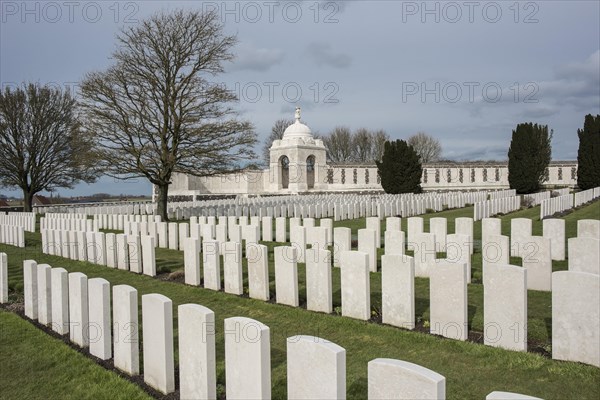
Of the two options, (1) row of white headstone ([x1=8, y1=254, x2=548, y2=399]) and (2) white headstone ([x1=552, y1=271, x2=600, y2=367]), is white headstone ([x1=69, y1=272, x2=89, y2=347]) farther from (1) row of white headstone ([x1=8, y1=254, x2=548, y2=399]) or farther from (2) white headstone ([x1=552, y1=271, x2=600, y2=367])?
(2) white headstone ([x1=552, y1=271, x2=600, y2=367])

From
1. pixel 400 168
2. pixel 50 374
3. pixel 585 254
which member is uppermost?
pixel 400 168

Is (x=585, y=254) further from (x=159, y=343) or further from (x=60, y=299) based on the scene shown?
(x=60, y=299)

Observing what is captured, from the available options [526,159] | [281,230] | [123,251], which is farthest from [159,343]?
[526,159]

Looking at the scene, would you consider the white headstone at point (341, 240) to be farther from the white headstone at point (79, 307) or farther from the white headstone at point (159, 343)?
the white headstone at point (159, 343)

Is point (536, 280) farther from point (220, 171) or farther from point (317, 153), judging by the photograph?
point (317, 153)

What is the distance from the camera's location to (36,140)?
2920 cm

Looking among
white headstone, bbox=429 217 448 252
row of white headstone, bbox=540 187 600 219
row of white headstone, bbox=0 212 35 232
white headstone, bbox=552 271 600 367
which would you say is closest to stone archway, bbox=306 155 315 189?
row of white headstone, bbox=540 187 600 219

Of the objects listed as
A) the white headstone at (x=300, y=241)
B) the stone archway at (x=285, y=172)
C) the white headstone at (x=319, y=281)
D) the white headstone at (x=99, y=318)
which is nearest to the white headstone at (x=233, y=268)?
the white headstone at (x=319, y=281)

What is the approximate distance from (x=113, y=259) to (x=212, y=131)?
1095cm

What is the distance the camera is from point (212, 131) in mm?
20031

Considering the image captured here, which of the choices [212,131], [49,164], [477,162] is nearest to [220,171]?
[212,131]

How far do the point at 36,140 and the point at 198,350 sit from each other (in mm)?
30490

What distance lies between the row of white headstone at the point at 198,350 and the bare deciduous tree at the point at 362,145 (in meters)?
74.9

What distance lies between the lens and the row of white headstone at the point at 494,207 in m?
18.4
